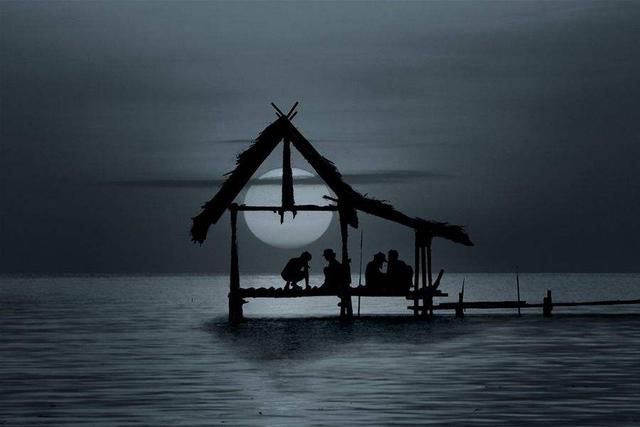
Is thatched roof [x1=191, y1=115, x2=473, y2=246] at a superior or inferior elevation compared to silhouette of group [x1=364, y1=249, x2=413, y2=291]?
superior

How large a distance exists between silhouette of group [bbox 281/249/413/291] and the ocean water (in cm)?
139

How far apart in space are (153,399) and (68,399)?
1404 millimetres

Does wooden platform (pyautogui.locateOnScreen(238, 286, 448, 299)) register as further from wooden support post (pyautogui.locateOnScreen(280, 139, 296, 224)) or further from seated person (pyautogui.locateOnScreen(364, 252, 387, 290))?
wooden support post (pyautogui.locateOnScreen(280, 139, 296, 224))

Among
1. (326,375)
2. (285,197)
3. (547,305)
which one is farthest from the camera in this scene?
(547,305)

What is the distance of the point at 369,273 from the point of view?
4159cm

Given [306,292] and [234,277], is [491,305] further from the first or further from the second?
[234,277]

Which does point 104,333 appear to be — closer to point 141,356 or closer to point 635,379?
point 141,356

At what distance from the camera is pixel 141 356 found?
30203mm

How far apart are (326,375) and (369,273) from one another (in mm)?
17178

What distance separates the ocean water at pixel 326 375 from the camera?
735 inches

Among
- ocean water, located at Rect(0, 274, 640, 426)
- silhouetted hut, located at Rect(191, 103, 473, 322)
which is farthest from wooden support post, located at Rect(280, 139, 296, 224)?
ocean water, located at Rect(0, 274, 640, 426)

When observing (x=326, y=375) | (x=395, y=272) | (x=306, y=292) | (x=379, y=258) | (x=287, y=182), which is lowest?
(x=326, y=375)

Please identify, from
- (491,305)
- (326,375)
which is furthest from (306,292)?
(326,375)

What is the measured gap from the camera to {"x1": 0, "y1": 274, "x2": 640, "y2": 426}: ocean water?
18.7 m
